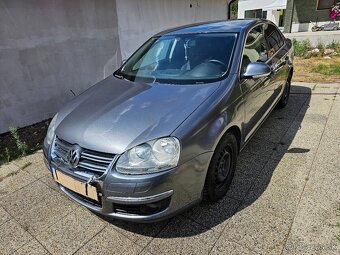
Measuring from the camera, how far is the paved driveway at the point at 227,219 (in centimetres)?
196

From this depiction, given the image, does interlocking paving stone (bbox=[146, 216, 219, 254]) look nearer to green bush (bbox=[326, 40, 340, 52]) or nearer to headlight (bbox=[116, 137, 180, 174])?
headlight (bbox=[116, 137, 180, 174])

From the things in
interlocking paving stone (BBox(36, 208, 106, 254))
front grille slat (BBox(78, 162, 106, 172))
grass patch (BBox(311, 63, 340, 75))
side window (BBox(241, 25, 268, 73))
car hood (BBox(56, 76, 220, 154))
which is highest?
side window (BBox(241, 25, 268, 73))

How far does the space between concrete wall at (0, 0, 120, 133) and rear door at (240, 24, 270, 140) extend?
3.24 metres

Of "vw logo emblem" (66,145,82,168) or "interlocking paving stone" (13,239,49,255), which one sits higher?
"vw logo emblem" (66,145,82,168)

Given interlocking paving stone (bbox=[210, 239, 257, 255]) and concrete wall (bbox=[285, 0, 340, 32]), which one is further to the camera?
concrete wall (bbox=[285, 0, 340, 32])

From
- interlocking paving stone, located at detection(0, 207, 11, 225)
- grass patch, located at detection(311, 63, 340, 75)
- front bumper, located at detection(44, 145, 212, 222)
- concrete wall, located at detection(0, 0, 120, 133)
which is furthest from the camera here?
grass patch, located at detection(311, 63, 340, 75)

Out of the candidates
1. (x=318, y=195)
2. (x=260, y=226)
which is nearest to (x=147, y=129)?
(x=260, y=226)

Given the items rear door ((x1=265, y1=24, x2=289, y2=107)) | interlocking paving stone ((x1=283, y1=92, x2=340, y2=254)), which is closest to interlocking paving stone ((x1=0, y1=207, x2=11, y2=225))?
interlocking paving stone ((x1=283, y1=92, x2=340, y2=254))

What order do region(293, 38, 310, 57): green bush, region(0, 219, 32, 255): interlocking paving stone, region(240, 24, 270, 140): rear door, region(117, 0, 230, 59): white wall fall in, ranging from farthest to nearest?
region(293, 38, 310, 57): green bush → region(117, 0, 230, 59): white wall → region(240, 24, 270, 140): rear door → region(0, 219, 32, 255): interlocking paving stone

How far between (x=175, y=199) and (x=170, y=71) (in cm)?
138

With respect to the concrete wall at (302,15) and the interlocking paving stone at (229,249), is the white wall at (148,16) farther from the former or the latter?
the concrete wall at (302,15)

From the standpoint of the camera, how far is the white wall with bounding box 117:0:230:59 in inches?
227

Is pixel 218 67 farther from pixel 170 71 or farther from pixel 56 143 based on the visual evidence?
pixel 56 143

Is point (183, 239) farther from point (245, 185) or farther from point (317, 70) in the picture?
point (317, 70)
